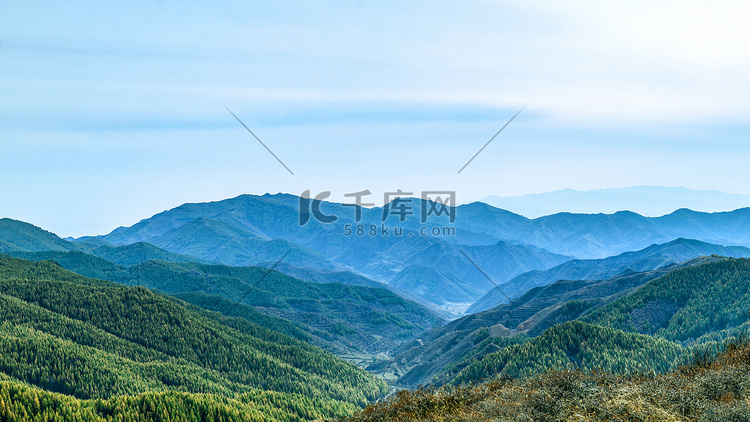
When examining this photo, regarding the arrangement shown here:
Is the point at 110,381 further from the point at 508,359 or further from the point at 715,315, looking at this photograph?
the point at 715,315

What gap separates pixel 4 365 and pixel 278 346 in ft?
271

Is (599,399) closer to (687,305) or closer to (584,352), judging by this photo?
(584,352)

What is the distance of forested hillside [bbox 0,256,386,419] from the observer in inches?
4429

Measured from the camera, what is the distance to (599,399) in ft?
106

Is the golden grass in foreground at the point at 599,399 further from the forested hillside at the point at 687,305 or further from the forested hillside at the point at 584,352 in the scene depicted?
the forested hillside at the point at 687,305

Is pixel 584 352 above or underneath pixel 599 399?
underneath

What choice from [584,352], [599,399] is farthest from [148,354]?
[599,399]

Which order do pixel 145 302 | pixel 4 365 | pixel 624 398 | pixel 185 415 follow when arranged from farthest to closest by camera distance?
pixel 145 302 < pixel 4 365 < pixel 185 415 < pixel 624 398

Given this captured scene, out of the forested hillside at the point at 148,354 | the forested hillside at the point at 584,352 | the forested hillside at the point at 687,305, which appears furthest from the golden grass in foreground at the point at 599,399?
the forested hillside at the point at 687,305

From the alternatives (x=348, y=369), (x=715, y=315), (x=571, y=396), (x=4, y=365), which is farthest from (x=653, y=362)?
(x=4, y=365)

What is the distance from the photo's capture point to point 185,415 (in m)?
74.8

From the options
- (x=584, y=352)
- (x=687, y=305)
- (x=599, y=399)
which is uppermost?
(x=599, y=399)

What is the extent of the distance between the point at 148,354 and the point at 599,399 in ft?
451

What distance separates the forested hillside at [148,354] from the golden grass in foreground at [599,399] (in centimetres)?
5699
